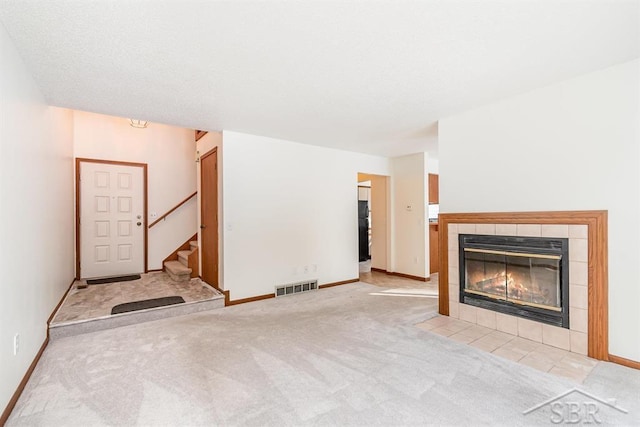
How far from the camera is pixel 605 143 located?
237 cm

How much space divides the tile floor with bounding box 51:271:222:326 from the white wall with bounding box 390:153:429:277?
3.46 m

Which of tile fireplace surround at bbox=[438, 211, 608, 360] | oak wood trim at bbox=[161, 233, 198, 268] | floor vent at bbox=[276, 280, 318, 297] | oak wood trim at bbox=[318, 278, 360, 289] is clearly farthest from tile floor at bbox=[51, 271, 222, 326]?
tile fireplace surround at bbox=[438, 211, 608, 360]

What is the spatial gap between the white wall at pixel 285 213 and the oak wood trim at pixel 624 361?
342 centimetres

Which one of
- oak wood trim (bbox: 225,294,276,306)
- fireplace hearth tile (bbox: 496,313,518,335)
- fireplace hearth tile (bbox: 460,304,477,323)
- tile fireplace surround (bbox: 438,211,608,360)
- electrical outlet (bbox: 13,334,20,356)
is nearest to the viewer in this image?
electrical outlet (bbox: 13,334,20,356)

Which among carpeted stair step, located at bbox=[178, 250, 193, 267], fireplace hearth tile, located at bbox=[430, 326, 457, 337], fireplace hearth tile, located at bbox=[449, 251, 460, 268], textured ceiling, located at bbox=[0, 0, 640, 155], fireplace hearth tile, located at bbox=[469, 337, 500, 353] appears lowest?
fireplace hearth tile, located at bbox=[430, 326, 457, 337]

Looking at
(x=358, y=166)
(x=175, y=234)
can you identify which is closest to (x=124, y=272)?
(x=175, y=234)

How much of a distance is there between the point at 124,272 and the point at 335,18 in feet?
17.7

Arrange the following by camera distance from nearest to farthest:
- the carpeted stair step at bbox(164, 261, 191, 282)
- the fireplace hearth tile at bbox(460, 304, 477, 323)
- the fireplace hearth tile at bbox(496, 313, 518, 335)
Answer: the fireplace hearth tile at bbox(496, 313, 518, 335)
the fireplace hearth tile at bbox(460, 304, 477, 323)
the carpeted stair step at bbox(164, 261, 191, 282)

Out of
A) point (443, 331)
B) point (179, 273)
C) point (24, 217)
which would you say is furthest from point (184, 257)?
point (443, 331)

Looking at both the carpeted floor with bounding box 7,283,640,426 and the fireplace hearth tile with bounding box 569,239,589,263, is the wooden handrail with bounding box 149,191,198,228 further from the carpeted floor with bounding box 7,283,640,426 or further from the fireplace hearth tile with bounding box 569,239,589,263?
the fireplace hearth tile with bounding box 569,239,589,263

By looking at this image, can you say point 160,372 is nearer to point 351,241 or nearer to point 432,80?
point 432,80

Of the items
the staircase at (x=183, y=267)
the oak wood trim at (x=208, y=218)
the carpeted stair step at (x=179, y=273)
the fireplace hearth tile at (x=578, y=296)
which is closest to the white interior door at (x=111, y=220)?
the staircase at (x=183, y=267)

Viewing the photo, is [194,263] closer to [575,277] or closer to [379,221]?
[379,221]

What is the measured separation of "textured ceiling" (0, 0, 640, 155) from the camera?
5.40 feet
